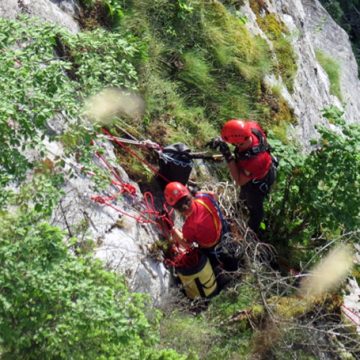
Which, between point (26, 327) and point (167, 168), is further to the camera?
point (167, 168)

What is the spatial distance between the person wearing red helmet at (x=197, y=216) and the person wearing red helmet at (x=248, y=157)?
594 mm

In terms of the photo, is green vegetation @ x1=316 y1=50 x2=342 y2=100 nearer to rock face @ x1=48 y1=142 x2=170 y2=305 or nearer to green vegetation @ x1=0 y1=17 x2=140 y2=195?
rock face @ x1=48 y1=142 x2=170 y2=305

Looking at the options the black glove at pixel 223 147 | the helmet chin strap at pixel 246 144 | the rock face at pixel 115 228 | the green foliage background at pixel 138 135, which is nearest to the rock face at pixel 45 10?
the green foliage background at pixel 138 135

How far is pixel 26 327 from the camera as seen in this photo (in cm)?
375

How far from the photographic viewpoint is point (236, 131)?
22.7 ft

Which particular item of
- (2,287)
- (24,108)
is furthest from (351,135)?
(2,287)

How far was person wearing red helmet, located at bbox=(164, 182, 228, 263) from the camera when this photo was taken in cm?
639

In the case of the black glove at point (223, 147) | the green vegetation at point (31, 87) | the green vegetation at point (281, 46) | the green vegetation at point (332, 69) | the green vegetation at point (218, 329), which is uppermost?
the green vegetation at point (31, 87)

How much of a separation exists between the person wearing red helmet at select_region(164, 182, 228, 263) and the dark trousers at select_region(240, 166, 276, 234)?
0.66 m

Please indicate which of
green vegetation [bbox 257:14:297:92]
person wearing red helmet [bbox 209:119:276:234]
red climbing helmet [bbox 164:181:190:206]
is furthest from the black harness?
green vegetation [bbox 257:14:297:92]

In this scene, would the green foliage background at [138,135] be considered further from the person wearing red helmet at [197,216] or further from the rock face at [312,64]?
the person wearing red helmet at [197,216]

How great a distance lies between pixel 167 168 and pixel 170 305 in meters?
1.56

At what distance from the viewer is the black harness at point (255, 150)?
7.05m

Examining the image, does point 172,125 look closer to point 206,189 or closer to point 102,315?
point 206,189
